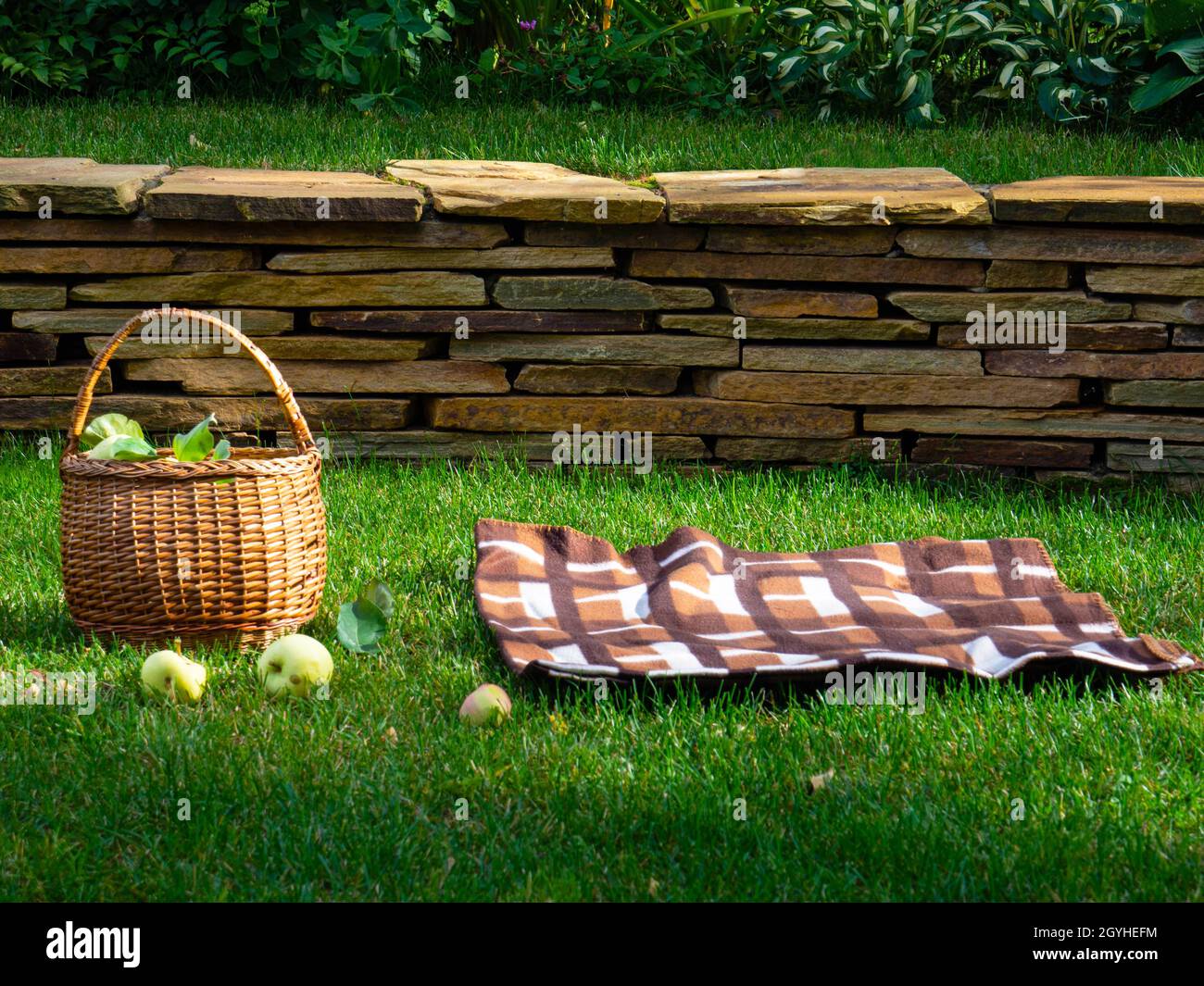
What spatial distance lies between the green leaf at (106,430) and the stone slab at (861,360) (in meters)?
1.83

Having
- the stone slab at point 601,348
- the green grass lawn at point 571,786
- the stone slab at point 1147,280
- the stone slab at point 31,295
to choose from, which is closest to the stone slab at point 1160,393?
the stone slab at point 1147,280

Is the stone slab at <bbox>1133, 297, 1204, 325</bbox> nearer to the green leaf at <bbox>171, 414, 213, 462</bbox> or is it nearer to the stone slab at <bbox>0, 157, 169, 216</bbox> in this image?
the green leaf at <bbox>171, 414, 213, 462</bbox>

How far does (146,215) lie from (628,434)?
1575mm

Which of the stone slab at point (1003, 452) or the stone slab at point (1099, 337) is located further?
the stone slab at point (1003, 452)

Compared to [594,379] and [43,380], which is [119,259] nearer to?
[43,380]

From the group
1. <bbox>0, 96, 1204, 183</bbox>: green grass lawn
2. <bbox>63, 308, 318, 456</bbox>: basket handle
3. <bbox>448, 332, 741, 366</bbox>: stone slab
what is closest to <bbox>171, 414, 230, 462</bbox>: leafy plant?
<bbox>63, 308, 318, 456</bbox>: basket handle

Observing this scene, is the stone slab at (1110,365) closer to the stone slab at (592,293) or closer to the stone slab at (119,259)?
the stone slab at (592,293)

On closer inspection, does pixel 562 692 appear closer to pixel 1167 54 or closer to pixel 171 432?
pixel 171 432

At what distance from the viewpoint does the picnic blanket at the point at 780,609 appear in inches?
105

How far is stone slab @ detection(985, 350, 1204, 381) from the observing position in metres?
3.93

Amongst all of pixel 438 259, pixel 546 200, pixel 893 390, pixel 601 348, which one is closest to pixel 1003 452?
pixel 893 390

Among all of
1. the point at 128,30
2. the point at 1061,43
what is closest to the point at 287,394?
the point at 128,30

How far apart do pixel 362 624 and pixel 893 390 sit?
194cm

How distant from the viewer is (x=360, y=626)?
280 centimetres
